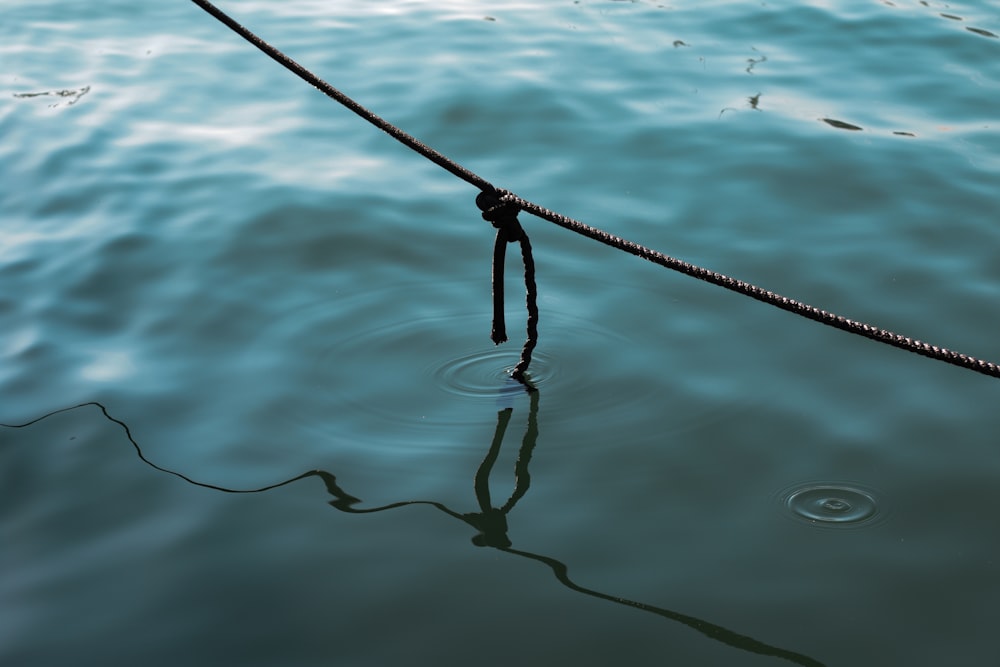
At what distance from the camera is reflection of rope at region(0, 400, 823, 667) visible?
2.27 meters

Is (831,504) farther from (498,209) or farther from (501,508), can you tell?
(498,209)

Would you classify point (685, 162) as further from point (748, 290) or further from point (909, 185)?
point (748, 290)

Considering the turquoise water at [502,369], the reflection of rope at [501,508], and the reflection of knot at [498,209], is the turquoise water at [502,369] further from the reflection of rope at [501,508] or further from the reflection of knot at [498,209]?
the reflection of knot at [498,209]

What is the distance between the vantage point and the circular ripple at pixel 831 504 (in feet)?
8.59

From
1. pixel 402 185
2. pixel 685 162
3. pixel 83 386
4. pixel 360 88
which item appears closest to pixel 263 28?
pixel 360 88

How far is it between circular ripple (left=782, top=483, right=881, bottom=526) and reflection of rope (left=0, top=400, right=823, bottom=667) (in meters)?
0.46

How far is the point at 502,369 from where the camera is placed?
128 inches

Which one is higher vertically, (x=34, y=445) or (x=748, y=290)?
(x=748, y=290)

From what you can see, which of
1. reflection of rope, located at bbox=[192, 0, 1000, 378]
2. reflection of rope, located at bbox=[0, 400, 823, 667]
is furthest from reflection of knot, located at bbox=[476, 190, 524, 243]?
reflection of rope, located at bbox=[0, 400, 823, 667]

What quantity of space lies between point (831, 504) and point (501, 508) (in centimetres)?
80

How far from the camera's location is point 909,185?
4285 millimetres

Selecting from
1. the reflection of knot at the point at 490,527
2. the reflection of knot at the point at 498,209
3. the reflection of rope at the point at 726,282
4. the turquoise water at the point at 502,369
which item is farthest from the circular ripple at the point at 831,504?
the reflection of knot at the point at 498,209

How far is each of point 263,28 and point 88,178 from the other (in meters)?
2.24

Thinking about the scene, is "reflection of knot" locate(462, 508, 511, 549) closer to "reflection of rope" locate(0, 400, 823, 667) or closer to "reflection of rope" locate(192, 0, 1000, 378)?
"reflection of rope" locate(0, 400, 823, 667)
